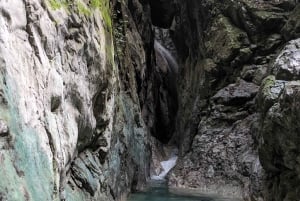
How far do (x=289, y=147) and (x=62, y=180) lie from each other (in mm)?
6433

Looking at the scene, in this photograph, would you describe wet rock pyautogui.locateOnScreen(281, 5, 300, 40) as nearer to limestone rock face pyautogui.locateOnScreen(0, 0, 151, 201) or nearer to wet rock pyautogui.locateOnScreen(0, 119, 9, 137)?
limestone rock face pyautogui.locateOnScreen(0, 0, 151, 201)

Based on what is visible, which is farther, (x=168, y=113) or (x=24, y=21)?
(x=168, y=113)

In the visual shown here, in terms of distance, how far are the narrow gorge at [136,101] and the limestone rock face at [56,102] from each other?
0.03 m

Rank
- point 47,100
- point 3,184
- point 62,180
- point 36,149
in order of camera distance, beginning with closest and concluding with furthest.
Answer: point 3,184 → point 36,149 → point 47,100 → point 62,180

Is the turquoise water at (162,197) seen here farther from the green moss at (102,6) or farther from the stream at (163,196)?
the green moss at (102,6)

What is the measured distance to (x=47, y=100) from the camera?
6574mm

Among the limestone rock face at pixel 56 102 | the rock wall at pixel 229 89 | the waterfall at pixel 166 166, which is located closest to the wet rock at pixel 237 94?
the rock wall at pixel 229 89

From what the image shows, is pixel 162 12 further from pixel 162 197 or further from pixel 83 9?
pixel 83 9

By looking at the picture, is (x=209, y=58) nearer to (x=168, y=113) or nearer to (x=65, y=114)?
(x=168, y=113)

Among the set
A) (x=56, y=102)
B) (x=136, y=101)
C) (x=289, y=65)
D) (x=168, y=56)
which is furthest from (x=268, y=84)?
(x=168, y=56)

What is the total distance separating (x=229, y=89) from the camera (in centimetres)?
2434

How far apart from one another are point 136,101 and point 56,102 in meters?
13.4

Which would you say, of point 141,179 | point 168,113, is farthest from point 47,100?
point 168,113

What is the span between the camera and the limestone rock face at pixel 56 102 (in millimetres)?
5297
